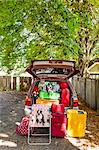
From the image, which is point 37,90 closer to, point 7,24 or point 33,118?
point 33,118

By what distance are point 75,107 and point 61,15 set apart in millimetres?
2643

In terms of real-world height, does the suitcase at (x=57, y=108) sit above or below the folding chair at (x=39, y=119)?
above

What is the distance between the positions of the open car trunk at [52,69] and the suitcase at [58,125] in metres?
1.15

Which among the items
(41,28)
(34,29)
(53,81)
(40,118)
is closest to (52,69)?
(53,81)

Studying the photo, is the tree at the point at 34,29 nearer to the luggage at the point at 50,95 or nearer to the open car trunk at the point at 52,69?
the open car trunk at the point at 52,69

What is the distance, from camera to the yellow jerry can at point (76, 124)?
23.3 feet

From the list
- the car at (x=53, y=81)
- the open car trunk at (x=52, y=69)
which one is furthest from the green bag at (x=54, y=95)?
the open car trunk at (x=52, y=69)

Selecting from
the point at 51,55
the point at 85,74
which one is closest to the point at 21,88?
the point at 85,74

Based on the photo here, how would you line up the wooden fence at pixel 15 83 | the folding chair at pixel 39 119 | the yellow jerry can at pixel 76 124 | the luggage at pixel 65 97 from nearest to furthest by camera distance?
the folding chair at pixel 39 119
the yellow jerry can at pixel 76 124
the luggage at pixel 65 97
the wooden fence at pixel 15 83

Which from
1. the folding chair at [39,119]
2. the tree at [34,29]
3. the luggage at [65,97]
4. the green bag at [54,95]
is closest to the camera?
Answer: the folding chair at [39,119]

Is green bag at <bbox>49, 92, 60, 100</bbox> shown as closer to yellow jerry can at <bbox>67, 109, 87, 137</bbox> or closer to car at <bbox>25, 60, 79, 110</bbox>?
car at <bbox>25, 60, 79, 110</bbox>

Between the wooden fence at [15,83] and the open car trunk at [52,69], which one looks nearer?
the open car trunk at [52,69]

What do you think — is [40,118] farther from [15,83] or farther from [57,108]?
[15,83]

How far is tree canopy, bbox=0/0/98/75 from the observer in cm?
844
